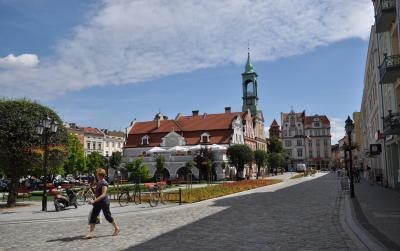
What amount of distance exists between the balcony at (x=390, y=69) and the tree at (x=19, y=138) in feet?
58.8

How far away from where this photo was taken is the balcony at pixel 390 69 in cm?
2036

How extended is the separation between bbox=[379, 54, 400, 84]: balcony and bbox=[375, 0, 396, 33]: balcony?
225 centimetres

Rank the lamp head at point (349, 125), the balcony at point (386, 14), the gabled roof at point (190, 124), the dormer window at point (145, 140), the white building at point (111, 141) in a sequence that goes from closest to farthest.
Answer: the balcony at point (386, 14) → the lamp head at point (349, 125) → the gabled roof at point (190, 124) → the dormer window at point (145, 140) → the white building at point (111, 141)

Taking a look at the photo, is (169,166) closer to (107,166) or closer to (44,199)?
(107,166)

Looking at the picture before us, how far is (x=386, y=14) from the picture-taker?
21594 millimetres

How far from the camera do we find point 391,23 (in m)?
23.1

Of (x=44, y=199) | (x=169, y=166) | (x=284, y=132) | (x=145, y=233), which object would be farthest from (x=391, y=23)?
(x=284, y=132)

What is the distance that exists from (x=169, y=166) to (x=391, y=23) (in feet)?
142

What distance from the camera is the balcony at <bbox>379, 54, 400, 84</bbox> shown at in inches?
802

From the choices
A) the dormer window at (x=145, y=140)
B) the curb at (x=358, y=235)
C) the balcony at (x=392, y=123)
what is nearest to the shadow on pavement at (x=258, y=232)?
the curb at (x=358, y=235)

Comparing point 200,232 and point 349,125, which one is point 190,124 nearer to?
point 349,125

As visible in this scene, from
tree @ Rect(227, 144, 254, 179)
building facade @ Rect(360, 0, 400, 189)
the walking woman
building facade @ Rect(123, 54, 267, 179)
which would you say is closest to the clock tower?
building facade @ Rect(123, 54, 267, 179)

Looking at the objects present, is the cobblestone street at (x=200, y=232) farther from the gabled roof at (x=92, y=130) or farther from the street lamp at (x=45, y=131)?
the gabled roof at (x=92, y=130)

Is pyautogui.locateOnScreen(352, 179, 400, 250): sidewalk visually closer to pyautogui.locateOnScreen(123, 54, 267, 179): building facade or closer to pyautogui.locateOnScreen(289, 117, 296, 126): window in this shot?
pyautogui.locateOnScreen(123, 54, 267, 179): building facade
